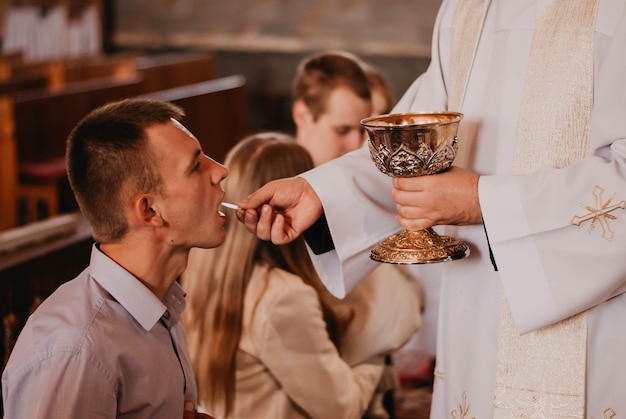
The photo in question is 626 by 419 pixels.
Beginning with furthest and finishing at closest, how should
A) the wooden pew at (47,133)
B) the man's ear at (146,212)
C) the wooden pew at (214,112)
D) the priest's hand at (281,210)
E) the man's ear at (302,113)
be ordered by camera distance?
the wooden pew at (214,112) < the wooden pew at (47,133) < the man's ear at (302,113) < the priest's hand at (281,210) < the man's ear at (146,212)

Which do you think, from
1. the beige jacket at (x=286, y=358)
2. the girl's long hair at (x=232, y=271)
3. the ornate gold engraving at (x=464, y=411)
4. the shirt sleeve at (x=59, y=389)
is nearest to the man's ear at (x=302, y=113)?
the girl's long hair at (x=232, y=271)

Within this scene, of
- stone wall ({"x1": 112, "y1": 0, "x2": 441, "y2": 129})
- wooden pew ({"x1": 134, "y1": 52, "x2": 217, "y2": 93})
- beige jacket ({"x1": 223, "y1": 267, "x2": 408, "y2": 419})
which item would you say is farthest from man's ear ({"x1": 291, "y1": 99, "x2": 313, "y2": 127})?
stone wall ({"x1": 112, "y1": 0, "x2": 441, "y2": 129})

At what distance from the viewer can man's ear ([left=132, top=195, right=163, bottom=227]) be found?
212cm

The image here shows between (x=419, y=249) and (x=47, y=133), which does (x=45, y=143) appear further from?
(x=419, y=249)

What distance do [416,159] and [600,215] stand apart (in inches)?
16.8

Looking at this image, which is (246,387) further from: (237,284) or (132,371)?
(132,371)

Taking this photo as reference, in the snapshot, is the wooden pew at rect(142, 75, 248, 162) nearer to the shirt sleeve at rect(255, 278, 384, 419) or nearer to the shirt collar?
the shirt sleeve at rect(255, 278, 384, 419)

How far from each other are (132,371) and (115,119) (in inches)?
22.4

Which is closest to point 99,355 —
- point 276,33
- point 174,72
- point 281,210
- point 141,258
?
point 141,258

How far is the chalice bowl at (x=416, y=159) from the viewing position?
200cm

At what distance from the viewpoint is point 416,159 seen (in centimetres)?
204

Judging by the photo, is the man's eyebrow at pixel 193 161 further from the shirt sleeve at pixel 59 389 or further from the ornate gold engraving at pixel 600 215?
the ornate gold engraving at pixel 600 215

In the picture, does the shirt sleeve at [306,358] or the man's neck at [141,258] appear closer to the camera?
the man's neck at [141,258]

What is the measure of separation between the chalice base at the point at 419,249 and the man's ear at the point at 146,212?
511 millimetres
